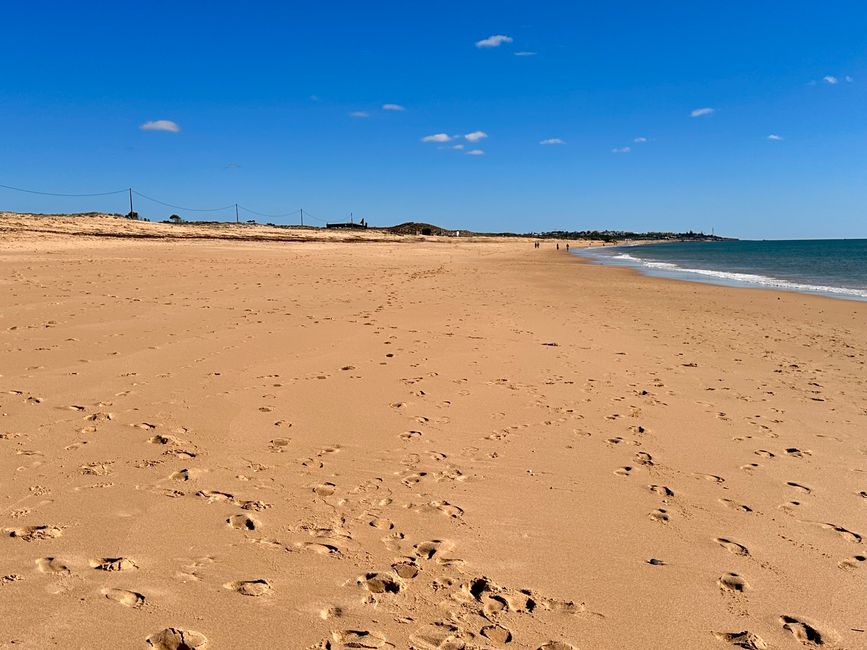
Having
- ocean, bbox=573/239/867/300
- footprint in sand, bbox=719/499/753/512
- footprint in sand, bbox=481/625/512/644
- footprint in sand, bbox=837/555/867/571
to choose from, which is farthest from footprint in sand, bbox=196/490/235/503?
ocean, bbox=573/239/867/300

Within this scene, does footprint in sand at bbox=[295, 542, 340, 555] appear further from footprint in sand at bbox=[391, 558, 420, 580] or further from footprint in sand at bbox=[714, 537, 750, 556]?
footprint in sand at bbox=[714, 537, 750, 556]

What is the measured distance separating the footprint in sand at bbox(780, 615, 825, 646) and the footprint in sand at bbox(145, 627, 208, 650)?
2.79 metres

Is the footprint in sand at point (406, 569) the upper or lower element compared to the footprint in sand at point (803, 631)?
upper

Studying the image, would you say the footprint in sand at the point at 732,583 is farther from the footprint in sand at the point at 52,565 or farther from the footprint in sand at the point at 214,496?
the footprint in sand at the point at 52,565

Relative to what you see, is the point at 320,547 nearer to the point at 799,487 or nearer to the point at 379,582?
the point at 379,582

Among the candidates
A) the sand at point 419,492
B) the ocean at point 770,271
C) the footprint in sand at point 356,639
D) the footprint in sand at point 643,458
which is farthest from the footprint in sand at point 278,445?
the ocean at point 770,271

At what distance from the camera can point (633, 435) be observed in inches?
210

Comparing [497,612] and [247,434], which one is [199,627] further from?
[247,434]

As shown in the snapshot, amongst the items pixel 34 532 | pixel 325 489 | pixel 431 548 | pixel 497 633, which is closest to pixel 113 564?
pixel 34 532

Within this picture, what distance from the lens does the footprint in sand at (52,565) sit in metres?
2.82

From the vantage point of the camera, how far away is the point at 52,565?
2.86m

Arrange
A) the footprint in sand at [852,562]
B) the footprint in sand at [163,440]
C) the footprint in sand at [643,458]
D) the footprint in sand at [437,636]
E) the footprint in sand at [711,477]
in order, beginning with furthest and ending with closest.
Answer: the footprint in sand at [643,458] → the footprint in sand at [163,440] → the footprint in sand at [711,477] → the footprint in sand at [852,562] → the footprint in sand at [437,636]

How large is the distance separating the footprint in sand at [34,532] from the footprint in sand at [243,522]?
93 cm

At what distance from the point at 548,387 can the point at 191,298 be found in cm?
935
